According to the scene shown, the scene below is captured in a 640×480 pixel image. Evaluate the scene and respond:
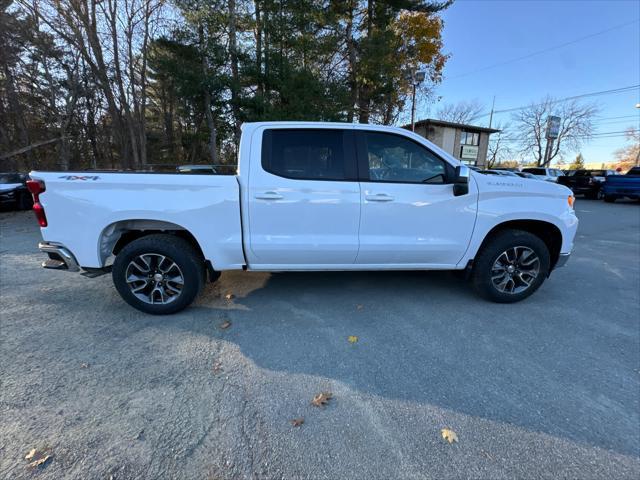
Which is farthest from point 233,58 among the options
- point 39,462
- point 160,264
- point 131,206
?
point 39,462

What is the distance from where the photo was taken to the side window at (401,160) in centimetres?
337

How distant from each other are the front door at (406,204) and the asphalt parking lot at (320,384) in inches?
29.0

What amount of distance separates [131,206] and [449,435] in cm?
326

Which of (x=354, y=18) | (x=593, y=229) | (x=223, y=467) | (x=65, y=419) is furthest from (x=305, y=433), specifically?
(x=354, y=18)

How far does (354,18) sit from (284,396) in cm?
1949

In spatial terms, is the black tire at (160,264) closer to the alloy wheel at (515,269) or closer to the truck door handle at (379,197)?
the truck door handle at (379,197)

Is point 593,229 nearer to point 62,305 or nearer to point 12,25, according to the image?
point 62,305

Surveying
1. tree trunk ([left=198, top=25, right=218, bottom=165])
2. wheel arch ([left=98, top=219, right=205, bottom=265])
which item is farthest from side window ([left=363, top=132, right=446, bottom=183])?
tree trunk ([left=198, top=25, right=218, bottom=165])

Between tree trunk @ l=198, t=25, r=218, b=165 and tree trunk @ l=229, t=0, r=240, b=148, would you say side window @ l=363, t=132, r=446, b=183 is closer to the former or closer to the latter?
tree trunk @ l=229, t=0, r=240, b=148

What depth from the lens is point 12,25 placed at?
1205 cm

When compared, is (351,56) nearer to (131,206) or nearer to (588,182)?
(588,182)

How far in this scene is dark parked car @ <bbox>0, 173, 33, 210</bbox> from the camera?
32.6ft

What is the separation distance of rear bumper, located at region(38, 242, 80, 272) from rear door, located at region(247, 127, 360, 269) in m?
1.80

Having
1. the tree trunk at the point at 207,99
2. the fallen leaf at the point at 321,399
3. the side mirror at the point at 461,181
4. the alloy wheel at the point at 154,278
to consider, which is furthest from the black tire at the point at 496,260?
the tree trunk at the point at 207,99
